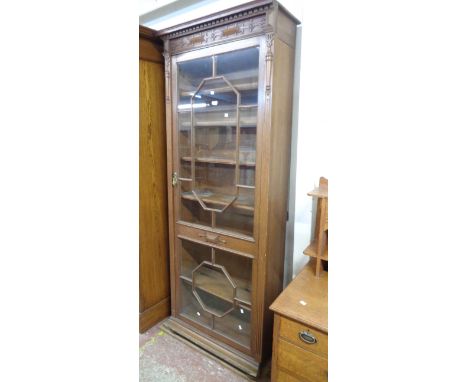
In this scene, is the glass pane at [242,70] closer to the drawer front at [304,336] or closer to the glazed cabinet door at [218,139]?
the glazed cabinet door at [218,139]

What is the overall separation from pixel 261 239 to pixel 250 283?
35 centimetres

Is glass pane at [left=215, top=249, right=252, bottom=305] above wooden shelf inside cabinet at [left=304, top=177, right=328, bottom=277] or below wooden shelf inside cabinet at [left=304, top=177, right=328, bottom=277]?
below

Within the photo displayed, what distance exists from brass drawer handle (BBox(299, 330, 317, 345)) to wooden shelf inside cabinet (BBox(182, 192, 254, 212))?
629mm

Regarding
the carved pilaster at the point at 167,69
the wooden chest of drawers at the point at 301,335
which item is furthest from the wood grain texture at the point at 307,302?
the carved pilaster at the point at 167,69

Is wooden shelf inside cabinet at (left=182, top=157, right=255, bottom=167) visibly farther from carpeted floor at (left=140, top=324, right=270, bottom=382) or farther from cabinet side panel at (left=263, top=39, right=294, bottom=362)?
carpeted floor at (left=140, top=324, right=270, bottom=382)

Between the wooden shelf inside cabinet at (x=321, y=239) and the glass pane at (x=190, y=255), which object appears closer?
the wooden shelf inside cabinet at (x=321, y=239)

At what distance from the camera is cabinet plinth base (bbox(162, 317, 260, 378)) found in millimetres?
1571

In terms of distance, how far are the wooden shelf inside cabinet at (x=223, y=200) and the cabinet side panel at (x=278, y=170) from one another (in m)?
0.14

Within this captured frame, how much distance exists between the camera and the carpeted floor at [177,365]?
5.12 ft

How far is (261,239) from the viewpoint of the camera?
57.7 inches

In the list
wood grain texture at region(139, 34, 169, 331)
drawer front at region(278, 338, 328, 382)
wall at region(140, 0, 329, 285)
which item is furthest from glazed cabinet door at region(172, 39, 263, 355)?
drawer front at region(278, 338, 328, 382)

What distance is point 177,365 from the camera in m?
1.65
